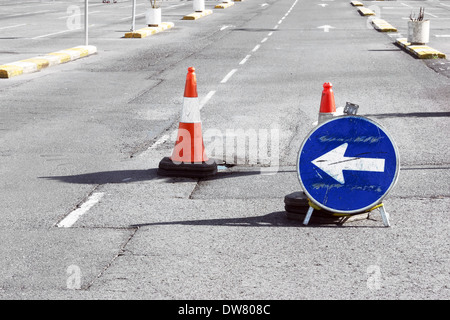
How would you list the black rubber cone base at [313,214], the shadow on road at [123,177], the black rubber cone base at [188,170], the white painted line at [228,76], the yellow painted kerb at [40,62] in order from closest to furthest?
1. the black rubber cone base at [313,214]
2. the shadow on road at [123,177]
3. the black rubber cone base at [188,170]
4. the white painted line at [228,76]
5. the yellow painted kerb at [40,62]

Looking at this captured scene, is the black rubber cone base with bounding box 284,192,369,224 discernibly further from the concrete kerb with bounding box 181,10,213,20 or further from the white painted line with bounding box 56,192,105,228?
the concrete kerb with bounding box 181,10,213,20

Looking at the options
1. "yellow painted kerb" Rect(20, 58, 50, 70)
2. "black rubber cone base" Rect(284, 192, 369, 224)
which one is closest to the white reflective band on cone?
"black rubber cone base" Rect(284, 192, 369, 224)

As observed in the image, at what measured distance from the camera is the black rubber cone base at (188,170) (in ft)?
27.5

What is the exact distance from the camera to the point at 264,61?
2022 cm

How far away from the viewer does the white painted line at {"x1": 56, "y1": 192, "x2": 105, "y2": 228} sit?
263 inches

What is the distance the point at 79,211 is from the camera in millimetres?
7082

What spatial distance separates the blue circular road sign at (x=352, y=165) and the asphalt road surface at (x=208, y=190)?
0.25 meters

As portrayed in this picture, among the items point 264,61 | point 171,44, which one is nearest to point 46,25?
point 171,44

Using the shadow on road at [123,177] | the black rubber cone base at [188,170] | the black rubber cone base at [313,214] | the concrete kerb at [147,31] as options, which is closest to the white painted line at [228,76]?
the shadow on road at [123,177]

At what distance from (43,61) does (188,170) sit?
11.2 m

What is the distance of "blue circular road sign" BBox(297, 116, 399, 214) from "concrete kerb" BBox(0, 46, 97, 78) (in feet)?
38.2

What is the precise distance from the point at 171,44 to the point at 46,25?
824 cm

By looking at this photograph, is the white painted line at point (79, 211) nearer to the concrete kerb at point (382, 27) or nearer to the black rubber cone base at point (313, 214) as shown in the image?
the black rubber cone base at point (313, 214)
